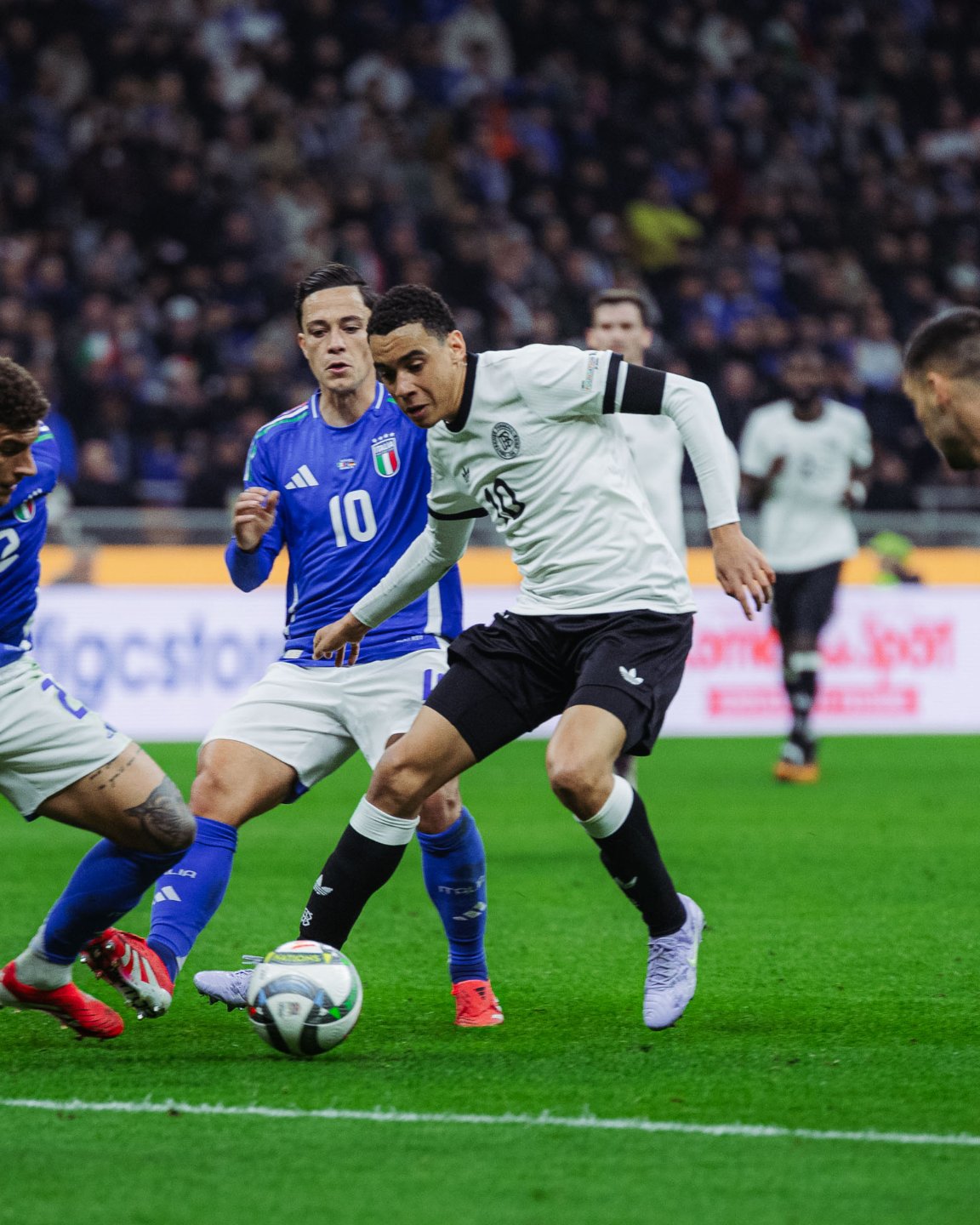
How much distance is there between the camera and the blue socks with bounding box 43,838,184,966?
4.99 m

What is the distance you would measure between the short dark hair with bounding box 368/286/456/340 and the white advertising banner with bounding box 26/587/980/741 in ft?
26.9

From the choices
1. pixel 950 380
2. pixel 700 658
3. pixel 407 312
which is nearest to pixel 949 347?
pixel 950 380

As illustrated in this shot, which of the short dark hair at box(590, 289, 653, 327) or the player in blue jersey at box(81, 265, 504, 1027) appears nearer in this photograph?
the player in blue jersey at box(81, 265, 504, 1027)

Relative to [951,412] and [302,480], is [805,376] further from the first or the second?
[951,412]

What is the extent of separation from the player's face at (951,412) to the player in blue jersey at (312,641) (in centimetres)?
187

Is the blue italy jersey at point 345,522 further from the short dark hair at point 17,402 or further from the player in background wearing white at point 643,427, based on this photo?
the player in background wearing white at point 643,427

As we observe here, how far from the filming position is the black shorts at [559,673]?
16.7ft

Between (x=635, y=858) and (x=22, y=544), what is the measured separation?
1.82 meters

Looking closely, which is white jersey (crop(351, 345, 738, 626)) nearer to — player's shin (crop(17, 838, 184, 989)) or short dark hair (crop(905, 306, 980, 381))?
short dark hair (crop(905, 306, 980, 381))

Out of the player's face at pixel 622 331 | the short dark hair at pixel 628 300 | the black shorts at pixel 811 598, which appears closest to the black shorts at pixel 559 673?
the player's face at pixel 622 331

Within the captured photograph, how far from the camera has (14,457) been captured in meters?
4.71

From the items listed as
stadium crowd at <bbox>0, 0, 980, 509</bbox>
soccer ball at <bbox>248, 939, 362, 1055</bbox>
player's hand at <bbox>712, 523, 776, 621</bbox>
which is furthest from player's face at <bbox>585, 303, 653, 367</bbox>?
stadium crowd at <bbox>0, 0, 980, 509</bbox>

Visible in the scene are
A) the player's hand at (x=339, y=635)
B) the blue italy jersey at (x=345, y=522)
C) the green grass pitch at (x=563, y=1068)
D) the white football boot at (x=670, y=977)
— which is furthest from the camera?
the blue italy jersey at (x=345, y=522)

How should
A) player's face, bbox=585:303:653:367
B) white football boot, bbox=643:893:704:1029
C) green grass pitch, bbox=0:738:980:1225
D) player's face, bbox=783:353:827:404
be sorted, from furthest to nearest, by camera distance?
player's face, bbox=783:353:827:404 → player's face, bbox=585:303:653:367 → white football boot, bbox=643:893:704:1029 → green grass pitch, bbox=0:738:980:1225
